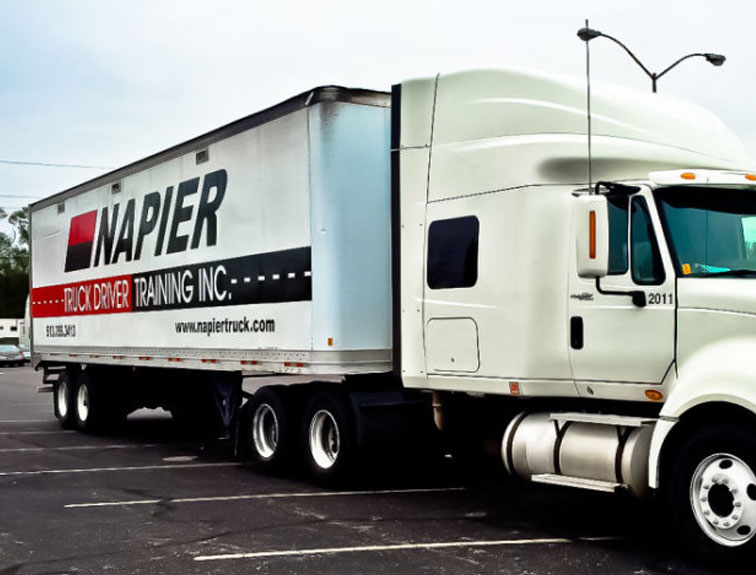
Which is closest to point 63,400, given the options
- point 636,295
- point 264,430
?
point 264,430

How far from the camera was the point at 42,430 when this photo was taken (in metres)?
17.5

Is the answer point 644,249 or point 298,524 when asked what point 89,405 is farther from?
point 644,249

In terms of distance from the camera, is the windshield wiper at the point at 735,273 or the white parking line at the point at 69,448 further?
the white parking line at the point at 69,448

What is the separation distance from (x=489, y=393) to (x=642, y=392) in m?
1.55

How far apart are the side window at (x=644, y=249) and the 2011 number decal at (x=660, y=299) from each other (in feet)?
0.28

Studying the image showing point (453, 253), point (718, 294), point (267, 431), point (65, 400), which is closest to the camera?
point (718, 294)

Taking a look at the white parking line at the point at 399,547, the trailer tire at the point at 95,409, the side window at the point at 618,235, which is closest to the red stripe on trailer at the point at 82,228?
the trailer tire at the point at 95,409

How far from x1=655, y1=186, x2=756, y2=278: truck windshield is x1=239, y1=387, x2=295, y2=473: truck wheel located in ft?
16.3

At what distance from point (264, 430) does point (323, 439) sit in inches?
44.5

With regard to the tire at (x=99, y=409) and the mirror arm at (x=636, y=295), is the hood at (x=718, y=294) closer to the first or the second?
the mirror arm at (x=636, y=295)

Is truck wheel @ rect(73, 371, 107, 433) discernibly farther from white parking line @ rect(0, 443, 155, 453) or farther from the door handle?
the door handle

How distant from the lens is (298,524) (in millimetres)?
8789

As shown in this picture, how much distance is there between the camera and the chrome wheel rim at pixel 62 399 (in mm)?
17516

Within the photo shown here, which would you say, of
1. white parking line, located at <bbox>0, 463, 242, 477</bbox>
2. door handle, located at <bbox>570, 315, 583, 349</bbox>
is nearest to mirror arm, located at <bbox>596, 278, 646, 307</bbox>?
door handle, located at <bbox>570, 315, 583, 349</bbox>
